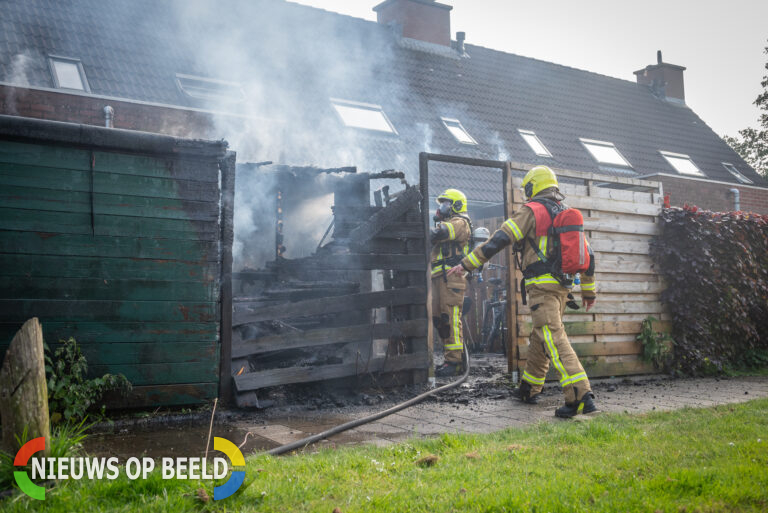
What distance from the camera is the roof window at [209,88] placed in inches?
515

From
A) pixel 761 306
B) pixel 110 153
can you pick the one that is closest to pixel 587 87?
pixel 761 306

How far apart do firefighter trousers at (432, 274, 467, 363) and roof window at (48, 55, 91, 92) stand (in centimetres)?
793

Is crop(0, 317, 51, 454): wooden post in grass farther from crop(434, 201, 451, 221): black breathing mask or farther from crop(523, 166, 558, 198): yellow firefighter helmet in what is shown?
crop(434, 201, 451, 221): black breathing mask

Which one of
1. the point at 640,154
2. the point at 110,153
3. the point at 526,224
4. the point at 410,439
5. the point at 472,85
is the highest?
the point at 472,85

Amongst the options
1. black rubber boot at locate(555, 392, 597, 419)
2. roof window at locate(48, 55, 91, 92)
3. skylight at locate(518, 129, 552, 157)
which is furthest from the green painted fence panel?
skylight at locate(518, 129, 552, 157)

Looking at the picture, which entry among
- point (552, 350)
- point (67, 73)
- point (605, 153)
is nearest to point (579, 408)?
point (552, 350)

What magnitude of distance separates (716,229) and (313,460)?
7.32 metres

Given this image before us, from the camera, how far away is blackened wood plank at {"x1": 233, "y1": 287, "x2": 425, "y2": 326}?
6086 millimetres

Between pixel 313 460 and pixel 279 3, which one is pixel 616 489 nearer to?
pixel 313 460

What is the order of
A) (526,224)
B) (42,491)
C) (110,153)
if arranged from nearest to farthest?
(42,491), (110,153), (526,224)

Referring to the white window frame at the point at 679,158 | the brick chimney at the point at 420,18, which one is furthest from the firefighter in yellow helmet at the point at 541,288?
the white window frame at the point at 679,158

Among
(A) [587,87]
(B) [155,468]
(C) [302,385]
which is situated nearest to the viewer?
(B) [155,468]

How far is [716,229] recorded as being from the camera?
28.7 ft

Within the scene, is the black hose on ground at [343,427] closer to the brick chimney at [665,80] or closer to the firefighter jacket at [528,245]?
the firefighter jacket at [528,245]
